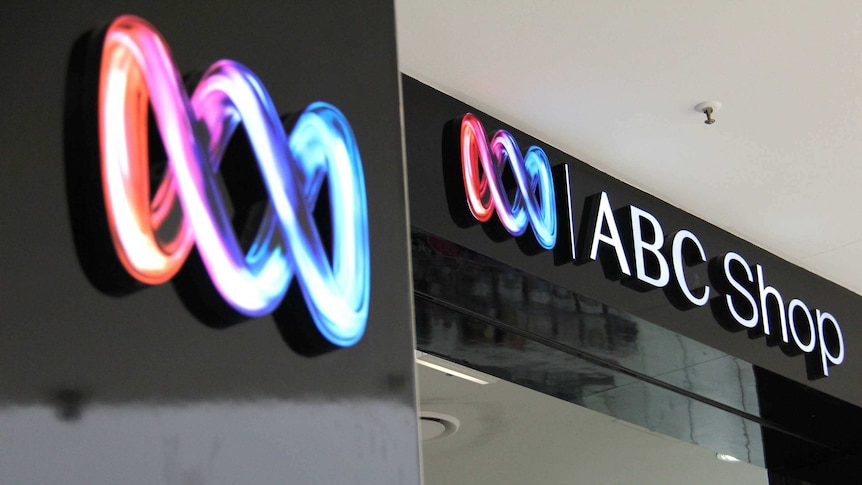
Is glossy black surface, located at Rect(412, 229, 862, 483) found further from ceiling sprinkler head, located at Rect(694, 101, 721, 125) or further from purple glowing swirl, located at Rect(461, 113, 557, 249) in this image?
ceiling sprinkler head, located at Rect(694, 101, 721, 125)

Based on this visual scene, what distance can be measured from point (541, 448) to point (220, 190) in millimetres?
5722

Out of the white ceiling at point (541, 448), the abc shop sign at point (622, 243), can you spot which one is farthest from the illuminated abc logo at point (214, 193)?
the white ceiling at point (541, 448)

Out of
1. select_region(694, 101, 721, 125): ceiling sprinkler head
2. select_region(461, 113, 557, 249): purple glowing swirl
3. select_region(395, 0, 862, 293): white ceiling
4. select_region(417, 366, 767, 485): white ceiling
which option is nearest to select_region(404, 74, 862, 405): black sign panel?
select_region(461, 113, 557, 249): purple glowing swirl

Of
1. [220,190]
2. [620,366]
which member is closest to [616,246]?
[620,366]

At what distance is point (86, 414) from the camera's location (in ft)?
3.94

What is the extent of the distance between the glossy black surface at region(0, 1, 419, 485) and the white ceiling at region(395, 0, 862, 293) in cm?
139

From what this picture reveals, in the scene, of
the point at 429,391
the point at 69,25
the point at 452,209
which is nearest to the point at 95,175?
the point at 69,25

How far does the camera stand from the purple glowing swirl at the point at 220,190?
132 cm

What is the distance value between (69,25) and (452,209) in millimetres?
1885

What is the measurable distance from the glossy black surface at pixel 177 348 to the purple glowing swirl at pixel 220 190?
34 millimetres

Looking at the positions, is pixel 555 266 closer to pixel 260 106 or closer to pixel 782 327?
pixel 782 327

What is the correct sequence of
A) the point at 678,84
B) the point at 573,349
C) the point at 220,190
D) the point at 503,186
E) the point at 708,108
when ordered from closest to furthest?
the point at 220,190
the point at 503,186
the point at 678,84
the point at 708,108
the point at 573,349

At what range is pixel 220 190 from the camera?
1445mm

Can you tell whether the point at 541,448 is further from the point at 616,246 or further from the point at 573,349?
the point at 616,246
